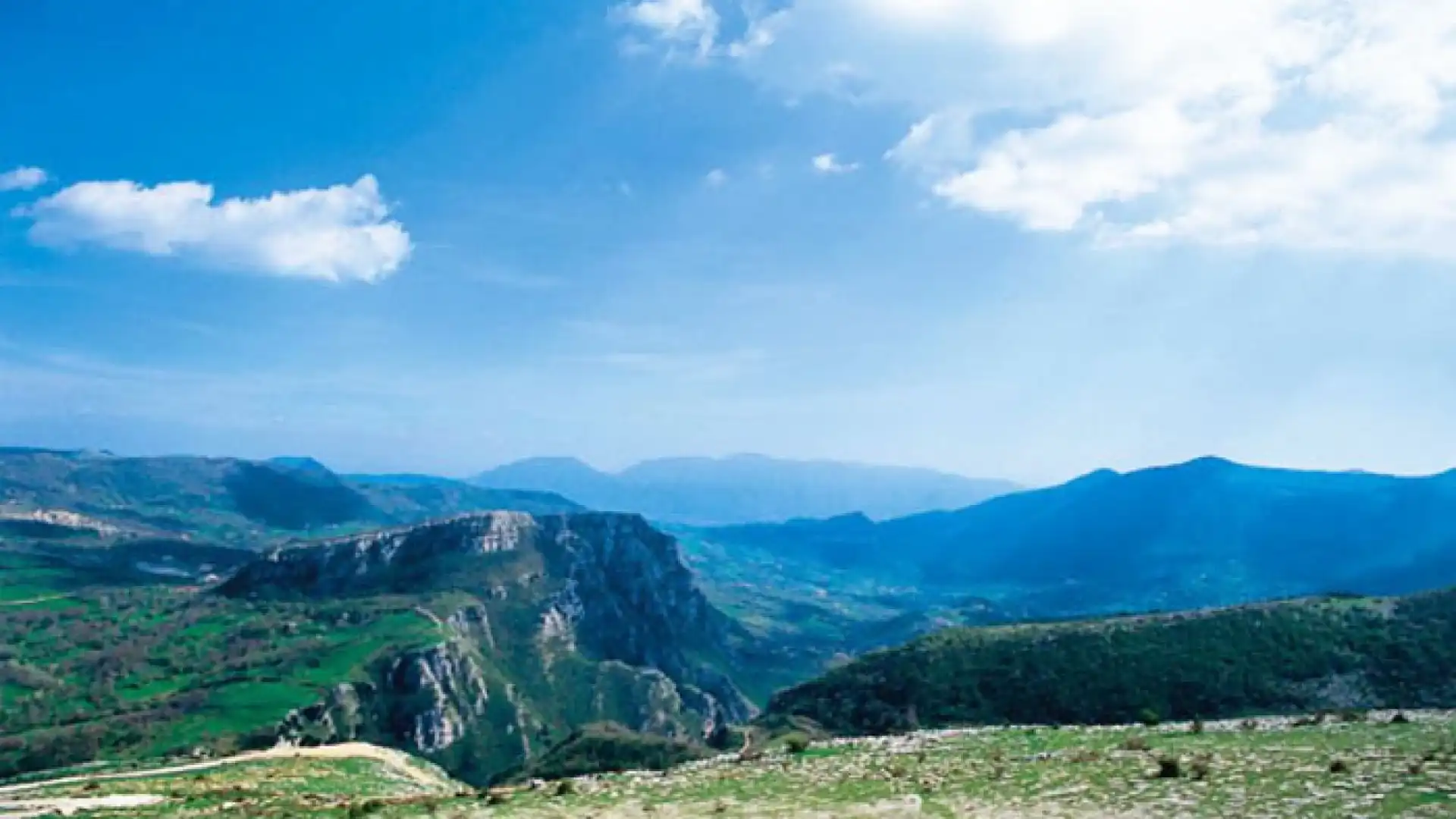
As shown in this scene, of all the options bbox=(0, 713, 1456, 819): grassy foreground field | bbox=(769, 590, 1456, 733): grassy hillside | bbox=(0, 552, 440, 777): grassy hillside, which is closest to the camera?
bbox=(0, 713, 1456, 819): grassy foreground field

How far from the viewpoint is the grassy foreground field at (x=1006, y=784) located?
64.8 feet

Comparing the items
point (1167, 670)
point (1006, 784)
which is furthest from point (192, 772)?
point (1167, 670)

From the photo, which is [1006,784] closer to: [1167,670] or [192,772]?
[192,772]

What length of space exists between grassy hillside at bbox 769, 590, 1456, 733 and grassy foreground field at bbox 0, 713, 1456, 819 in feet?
117

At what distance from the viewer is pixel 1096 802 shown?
68.1ft

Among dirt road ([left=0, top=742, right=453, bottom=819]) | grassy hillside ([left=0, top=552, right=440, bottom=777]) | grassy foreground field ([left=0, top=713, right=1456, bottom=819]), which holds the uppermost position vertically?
grassy foreground field ([left=0, top=713, right=1456, bottom=819])

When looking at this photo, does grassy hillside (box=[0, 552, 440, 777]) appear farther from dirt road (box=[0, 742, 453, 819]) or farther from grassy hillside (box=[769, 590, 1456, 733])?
grassy hillside (box=[769, 590, 1456, 733])

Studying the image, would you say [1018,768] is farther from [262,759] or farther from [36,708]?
[36,708]

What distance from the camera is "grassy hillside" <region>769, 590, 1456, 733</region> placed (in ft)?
217

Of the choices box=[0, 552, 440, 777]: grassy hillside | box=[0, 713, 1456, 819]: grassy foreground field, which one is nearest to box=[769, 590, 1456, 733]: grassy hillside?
box=[0, 713, 1456, 819]: grassy foreground field

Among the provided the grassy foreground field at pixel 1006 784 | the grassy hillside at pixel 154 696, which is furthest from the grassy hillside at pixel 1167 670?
the grassy hillside at pixel 154 696

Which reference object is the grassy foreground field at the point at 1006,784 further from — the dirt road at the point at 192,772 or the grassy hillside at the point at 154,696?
the grassy hillside at the point at 154,696

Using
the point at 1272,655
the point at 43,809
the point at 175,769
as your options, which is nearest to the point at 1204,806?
the point at 43,809

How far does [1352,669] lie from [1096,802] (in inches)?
2434
